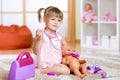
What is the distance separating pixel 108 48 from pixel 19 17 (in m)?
1.60

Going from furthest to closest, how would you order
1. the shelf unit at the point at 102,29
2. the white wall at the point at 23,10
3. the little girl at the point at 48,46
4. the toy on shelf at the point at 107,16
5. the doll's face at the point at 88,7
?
the white wall at the point at 23,10 < the doll's face at the point at 88,7 < the toy on shelf at the point at 107,16 < the shelf unit at the point at 102,29 < the little girl at the point at 48,46

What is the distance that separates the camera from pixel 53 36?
5.65ft

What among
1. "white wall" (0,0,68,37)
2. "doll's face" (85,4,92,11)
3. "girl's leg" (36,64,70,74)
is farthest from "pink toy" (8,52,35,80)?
"white wall" (0,0,68,37)

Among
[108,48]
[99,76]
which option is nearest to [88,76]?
[99,76]

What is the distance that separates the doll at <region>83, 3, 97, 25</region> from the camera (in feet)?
11.1

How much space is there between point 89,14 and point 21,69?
6.90ft

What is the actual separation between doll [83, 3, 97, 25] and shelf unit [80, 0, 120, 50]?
5 centimetres

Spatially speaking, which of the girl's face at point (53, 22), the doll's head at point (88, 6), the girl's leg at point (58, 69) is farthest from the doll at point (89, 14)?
the girl's leg at point (58, 69)

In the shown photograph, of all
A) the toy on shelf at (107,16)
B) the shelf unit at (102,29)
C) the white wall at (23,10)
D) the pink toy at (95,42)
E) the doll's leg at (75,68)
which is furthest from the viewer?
the white wall at (23,10)

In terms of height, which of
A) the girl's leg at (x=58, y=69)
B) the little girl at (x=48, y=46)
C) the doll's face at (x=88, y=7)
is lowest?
the girl's leg at (x=58, y=69)

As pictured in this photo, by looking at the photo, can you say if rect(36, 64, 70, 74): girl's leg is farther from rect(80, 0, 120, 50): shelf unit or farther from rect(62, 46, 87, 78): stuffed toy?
rect(80, 0, 120, 50): shelf unit

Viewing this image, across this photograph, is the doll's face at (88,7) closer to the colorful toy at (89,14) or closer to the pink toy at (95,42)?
the colorful toy at (89,14)

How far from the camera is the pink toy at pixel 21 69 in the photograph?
1389mm

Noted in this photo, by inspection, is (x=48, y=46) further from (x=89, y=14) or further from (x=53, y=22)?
(x=89, y=14)
